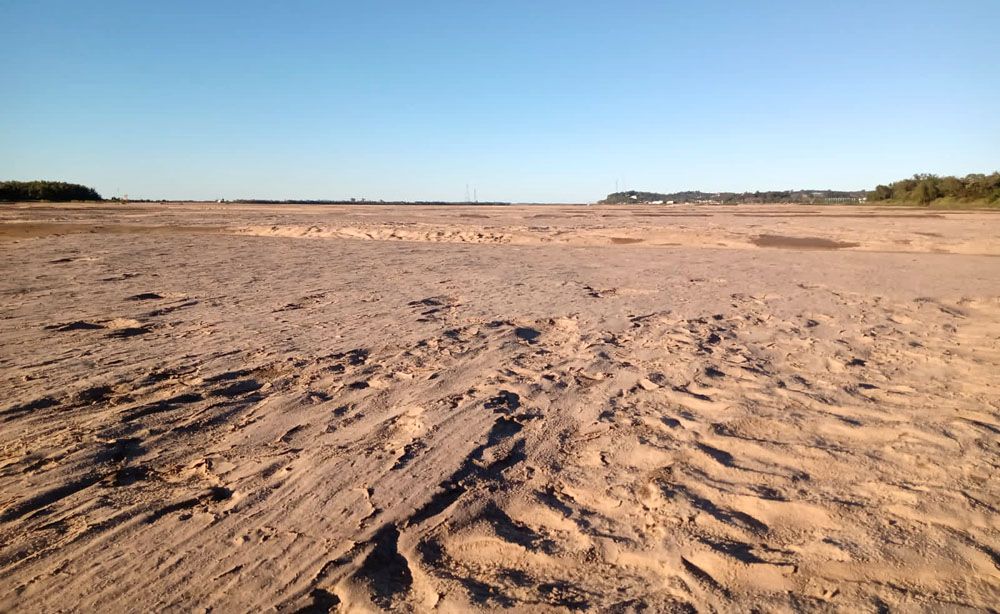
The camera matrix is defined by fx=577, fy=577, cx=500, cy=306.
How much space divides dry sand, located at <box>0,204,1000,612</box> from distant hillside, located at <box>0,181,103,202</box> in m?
50.6

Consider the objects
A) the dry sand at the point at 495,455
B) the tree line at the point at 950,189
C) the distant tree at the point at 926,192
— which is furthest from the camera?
the distant tree at the point at 926,192

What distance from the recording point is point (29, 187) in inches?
1818

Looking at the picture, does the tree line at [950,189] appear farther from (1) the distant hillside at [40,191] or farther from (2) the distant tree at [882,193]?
(1) the distant hillside at [40,191]

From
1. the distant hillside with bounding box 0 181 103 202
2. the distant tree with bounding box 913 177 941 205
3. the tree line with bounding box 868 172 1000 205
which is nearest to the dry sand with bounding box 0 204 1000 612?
the tree line with bounding box 868 172 1000 205

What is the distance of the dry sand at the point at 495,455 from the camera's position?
6.55 feet

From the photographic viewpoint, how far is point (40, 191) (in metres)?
46.3

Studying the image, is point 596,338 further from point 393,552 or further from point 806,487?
point 393,552

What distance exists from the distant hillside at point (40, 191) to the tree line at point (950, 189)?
6463 cm

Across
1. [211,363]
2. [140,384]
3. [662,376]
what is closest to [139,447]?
[140,384]

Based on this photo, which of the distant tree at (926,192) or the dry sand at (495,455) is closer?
the dry sand at (495,455)

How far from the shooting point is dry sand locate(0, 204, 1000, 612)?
200 centimetres

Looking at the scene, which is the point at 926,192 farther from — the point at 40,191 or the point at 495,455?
the point at 40,191

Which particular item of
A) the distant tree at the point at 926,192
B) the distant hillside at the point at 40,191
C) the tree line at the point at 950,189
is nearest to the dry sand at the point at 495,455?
the tree line at the point at 950,189

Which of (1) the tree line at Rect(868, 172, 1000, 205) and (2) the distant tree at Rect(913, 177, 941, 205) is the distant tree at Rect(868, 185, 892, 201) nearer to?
(1) the tree line at Rect(868, 172, 1000, 205)
